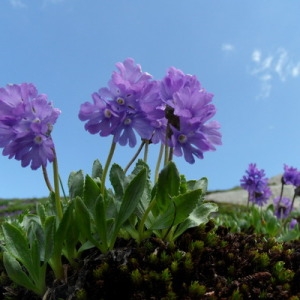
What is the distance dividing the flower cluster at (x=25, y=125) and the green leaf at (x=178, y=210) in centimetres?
69

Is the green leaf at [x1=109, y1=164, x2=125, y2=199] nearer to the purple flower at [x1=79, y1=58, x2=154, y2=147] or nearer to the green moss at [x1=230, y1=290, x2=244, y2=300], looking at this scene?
the purple flower at [x1=79, y1=58, x2=154, y2=147]

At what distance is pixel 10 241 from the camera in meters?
2.78

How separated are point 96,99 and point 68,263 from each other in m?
1.05

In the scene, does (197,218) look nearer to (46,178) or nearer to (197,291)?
(197,291)

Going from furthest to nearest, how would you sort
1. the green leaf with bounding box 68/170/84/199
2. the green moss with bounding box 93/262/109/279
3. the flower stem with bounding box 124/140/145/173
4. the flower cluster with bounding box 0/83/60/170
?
the green leaf with bounding box 68/170/84/199 → the flower stem with bounding box 124/140/145/173 → the green moss with bounding box 93/262/109/279 → the flower cluster with bounding box 0/83/60/170

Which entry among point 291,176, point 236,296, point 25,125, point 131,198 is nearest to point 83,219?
point 131,198

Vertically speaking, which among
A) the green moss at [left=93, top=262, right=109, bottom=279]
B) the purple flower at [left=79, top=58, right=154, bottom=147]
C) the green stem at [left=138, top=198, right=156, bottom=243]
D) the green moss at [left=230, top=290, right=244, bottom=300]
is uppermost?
the purple flower at [left=79, top=58, right=154, bottom=147]

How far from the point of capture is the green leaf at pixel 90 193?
2799mm

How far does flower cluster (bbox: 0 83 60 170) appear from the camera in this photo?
94.7 inches

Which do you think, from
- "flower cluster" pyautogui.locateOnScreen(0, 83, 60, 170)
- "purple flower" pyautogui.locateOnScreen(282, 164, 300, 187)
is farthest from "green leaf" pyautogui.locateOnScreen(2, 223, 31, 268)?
"purple flower" pyautogui.locateOnScreen(282, 164, 300, 187)

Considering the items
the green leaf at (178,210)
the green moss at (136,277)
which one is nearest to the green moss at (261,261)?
the green leaf at (178,210)

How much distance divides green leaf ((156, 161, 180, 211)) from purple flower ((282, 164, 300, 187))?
142 inches

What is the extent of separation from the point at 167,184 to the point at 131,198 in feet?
0.67

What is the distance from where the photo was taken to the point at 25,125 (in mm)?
2430
